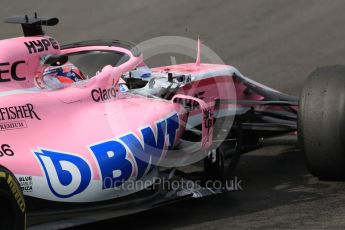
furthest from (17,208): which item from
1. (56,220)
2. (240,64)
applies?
(240,64)

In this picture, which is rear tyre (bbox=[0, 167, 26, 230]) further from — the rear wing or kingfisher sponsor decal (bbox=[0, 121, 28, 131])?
the rear wing

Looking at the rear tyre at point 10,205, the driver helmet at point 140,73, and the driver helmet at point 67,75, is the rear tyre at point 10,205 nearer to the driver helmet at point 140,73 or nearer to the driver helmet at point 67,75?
the driver helmet at point 67,75

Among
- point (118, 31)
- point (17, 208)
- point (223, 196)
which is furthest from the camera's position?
point (118, 31)

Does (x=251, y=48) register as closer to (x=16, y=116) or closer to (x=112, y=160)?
(x=112, y=160)

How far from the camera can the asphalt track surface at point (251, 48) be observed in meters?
6.57

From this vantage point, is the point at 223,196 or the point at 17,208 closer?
the point at 17,208

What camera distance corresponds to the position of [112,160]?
234 inches

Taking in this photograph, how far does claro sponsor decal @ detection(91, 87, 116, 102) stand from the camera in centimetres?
632

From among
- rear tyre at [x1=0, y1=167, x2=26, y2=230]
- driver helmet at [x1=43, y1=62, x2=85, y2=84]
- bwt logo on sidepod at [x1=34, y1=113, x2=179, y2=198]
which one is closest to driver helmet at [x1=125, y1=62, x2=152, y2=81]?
driver helmet at [x1=43, y1=62, x2=85, y2=84]

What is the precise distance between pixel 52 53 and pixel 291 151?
12.1 ft

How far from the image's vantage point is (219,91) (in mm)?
8039

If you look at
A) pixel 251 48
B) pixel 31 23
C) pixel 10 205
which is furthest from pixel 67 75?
pixel 251 48

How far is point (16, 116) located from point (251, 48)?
26.2 ft

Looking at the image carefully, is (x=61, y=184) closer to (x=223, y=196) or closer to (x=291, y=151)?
(x=223, y=196)
